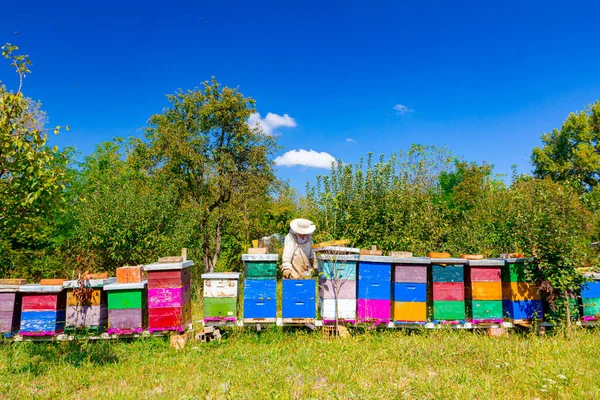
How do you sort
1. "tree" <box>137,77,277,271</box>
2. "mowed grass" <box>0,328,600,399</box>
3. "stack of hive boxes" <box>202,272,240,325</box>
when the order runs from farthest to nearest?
"tree" <box>137,77,277,271</box> → "stack of hive boxes" <box>202,272,240,325</box> → "mowed grass" <box>0,328,600,399</box>

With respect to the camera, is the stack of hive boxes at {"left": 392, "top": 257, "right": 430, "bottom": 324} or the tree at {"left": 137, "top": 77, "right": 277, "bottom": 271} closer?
the stack of hive boxes at {"left": 392, "top": 257, "right": 430, "bottom": 324}

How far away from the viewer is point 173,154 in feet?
50.8

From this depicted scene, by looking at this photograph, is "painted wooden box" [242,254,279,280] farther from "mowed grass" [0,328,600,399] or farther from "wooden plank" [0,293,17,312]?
"wooden plank" [0,293,17,312]

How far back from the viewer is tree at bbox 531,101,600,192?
1251 inches

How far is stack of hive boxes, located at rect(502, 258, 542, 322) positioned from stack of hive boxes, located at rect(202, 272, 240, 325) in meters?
4.56

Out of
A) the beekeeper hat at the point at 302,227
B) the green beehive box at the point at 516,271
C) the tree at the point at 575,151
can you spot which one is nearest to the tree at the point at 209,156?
the beekeeper hat at the point at 302,227

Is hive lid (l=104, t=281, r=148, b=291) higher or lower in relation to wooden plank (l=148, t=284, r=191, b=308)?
higher

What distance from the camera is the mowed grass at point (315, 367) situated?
4.54 m

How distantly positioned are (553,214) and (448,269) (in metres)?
2.05

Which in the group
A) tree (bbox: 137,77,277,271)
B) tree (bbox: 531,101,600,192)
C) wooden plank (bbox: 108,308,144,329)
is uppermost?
tree (bbox: 531,101,600,192)

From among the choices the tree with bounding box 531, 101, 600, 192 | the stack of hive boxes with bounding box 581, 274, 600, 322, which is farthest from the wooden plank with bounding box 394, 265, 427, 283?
the tree with bounding box 531, 101, 600, 192

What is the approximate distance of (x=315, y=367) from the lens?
17.2 feet

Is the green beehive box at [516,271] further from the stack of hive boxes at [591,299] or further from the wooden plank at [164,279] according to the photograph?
the wooden plank at [164,279]

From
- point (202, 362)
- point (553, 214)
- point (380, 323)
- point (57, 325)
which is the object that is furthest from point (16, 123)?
point (553, 214)
